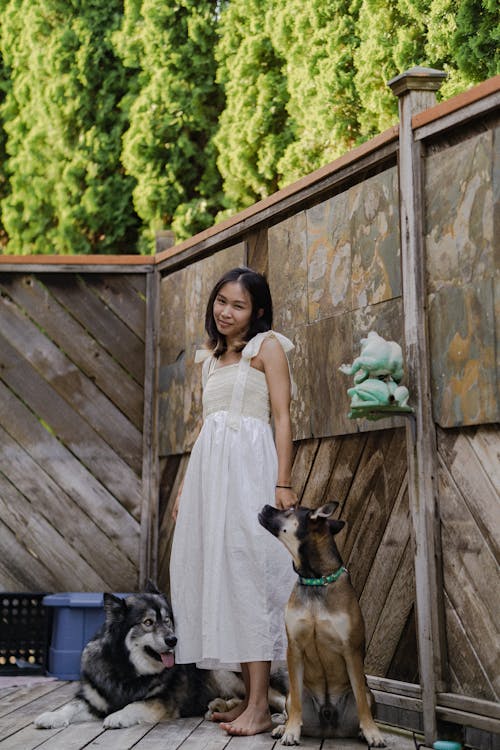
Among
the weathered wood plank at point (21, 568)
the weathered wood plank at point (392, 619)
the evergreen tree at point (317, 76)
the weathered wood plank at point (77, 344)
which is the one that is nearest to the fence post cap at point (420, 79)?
the weathered wood plank at point (392, 619)

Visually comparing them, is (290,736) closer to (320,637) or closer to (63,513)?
(320,637)

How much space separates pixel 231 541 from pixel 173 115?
25.1ft

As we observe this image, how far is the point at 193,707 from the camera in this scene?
3.79 metres

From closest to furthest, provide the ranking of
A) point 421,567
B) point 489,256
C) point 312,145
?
point 489,256 → point 421,567 → point 312,145

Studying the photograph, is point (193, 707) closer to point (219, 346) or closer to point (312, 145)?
point (219, 346)

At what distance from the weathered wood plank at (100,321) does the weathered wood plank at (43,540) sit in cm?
93

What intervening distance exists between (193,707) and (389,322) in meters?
1.72

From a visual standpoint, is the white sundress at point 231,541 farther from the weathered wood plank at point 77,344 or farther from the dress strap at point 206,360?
the weathered wood plank at point 77,344

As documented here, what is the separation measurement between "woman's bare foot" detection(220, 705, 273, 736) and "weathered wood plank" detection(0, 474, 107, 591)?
203 cm

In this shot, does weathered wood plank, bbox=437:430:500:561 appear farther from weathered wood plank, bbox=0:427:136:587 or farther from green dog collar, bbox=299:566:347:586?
weathered wood plank, bbox=0:427:136:587

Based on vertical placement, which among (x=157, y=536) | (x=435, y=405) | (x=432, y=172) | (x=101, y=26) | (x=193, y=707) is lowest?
(x=193, y=707)

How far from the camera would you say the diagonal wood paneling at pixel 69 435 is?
5234mm

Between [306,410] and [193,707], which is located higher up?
[306,410]

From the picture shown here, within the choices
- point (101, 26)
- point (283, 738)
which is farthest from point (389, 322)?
point (101, 26)
